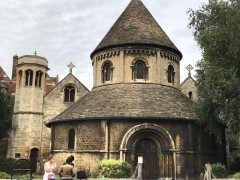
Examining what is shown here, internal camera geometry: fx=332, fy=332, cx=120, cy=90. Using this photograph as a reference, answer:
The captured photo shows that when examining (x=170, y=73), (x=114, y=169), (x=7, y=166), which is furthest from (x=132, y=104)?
(x=7, y=166)

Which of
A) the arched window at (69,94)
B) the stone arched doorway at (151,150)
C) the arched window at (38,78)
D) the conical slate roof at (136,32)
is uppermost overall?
the conical slate roof at (136,32)

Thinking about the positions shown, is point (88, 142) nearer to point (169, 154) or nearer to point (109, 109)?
point (109, 109)

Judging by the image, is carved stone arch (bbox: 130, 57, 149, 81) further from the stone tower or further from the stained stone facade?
the stone tower

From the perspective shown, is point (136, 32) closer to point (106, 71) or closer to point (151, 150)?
point (106, 71)

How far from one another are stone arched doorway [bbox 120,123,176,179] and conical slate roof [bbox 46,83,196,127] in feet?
3.35

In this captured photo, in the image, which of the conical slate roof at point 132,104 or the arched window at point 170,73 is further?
the arched window at point 170,73

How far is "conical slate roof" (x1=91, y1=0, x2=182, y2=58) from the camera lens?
28.2 m

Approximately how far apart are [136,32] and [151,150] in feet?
35.4

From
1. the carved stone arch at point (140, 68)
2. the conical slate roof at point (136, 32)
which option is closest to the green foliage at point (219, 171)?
the carved stone arch at point (140, 68)

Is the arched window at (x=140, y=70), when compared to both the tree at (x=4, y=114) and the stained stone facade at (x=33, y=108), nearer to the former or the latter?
the stained stone facade at (x=33, y=108)

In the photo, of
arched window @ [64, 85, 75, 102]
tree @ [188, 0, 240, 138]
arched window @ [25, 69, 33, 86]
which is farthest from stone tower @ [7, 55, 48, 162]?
tree @ [188, 0, 240, 138]

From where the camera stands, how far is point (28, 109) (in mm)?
34281

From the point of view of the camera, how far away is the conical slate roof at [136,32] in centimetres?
2825

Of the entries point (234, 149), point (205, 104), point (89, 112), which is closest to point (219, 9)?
point (205, 104)
